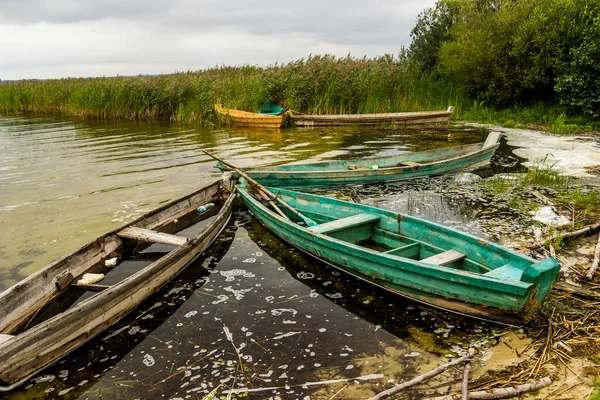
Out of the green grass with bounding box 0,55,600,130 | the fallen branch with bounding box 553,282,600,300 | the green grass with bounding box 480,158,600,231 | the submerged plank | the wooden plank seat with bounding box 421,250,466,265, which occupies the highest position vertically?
the green grass with bounding box 0,55,600,130

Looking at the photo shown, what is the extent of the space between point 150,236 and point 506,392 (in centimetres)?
475

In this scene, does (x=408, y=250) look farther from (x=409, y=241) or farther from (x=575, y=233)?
(x=575, y=233)

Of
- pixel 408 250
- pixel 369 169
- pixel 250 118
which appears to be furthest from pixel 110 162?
pixel 408 250

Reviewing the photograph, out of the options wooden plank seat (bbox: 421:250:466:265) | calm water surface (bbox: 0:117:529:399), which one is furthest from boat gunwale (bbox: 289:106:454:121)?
wooden plank seat (bbox: 421:250:466:265)

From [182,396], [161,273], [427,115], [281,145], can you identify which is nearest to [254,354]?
[182,396]

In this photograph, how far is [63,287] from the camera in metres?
4.94

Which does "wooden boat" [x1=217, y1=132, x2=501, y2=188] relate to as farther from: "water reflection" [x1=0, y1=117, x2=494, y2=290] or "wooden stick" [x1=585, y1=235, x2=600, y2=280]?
"wooden stick" [x1=585, y1=235, x2=600, y2=280]

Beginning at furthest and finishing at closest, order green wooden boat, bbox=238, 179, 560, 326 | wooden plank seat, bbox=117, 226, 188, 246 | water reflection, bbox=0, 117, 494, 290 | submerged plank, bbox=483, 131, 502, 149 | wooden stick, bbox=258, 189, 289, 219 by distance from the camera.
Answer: submerged plank, bbox=483, 131, 502, 149 → water reflection, bbox=0, 117, 494, 290 → wooden stick, bbox=258, 189, 289, 219 → wooden plank seat, bbox=117, 226, 188, 246 → green wooden boat, bbox=238, 179, 560, 326

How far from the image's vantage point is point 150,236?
19.9 feet

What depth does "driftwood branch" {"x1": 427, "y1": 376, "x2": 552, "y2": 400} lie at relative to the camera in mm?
3217

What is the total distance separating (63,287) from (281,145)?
35.5 ft

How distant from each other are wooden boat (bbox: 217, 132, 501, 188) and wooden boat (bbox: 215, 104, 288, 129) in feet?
28.0

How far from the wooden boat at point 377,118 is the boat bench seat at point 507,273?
14346 mm

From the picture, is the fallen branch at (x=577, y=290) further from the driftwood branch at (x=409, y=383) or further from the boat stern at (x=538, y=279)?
the driftwood branch at (x=409, y=383)
